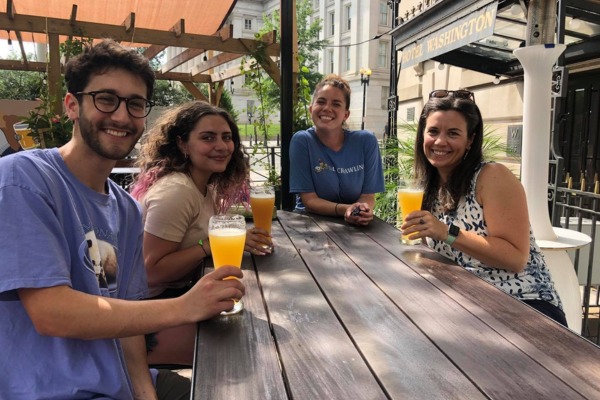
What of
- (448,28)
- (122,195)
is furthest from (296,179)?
(448,28)

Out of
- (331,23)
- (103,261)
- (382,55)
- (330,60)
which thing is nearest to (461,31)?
(103,261)

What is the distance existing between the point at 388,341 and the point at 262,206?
1.04 meters

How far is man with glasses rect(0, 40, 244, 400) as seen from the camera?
1.01 meters

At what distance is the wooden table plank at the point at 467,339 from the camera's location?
0.90 meters

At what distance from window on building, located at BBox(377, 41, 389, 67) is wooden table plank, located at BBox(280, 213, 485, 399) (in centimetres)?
3784

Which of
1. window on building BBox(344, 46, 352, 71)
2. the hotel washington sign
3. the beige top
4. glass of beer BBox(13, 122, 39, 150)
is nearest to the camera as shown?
the beige top

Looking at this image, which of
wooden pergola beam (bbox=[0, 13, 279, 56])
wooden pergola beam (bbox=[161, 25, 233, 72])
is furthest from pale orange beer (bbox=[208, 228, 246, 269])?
wooden pergola beam (bbox=[161, 25, 233, 72])

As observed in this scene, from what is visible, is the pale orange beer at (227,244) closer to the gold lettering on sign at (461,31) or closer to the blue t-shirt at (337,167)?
the blue t-shirt at (337,167)

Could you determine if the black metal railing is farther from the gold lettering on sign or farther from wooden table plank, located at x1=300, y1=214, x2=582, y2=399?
wooden table plank, located at x1=300, y1=214, x2=582, y2=399

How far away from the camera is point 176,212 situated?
5.98 feet

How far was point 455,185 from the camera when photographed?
209cm

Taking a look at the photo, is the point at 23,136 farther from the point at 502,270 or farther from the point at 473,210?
the point at 502,270

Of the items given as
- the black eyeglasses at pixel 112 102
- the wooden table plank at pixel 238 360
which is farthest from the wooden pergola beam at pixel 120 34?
the wooden table plank at pixel 238 360

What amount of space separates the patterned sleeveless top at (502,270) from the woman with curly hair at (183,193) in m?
0.92
